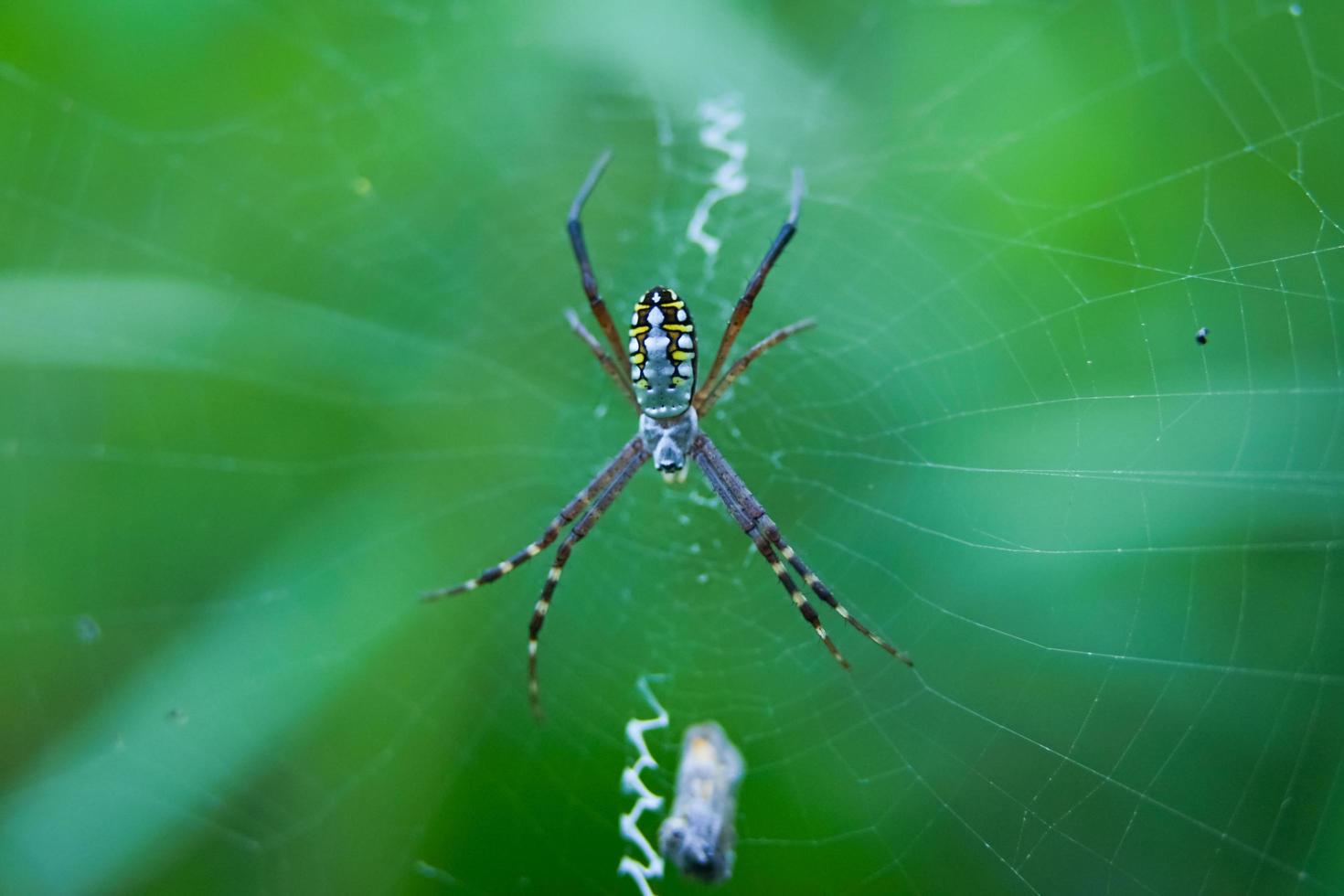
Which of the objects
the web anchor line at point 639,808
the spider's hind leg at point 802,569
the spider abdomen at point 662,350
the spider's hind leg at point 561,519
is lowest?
the web anchor line at point 639,808

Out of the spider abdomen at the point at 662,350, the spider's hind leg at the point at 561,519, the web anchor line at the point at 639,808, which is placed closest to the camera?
the spider abdomen at the point at 662,350

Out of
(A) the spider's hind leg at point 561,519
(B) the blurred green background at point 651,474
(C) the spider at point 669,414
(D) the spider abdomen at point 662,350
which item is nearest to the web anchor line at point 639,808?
(B) the blurred green background at point 651,474

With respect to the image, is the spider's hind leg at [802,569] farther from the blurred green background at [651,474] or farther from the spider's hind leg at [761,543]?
the blurred green background at [651,474]

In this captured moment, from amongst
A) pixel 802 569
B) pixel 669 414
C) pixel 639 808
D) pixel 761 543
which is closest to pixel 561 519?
pixel 669 414

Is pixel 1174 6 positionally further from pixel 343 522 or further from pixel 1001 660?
pixel 343 522

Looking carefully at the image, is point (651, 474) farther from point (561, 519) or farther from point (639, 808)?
point (639, 808)

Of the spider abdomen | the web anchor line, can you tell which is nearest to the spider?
the spider abdomen

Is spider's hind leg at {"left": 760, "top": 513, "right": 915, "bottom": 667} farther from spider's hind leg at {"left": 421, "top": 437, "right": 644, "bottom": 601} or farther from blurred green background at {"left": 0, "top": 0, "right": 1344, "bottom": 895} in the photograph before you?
spider's hind leg at {"left": 421, "top": 437, "right": 644, "bottom": 601}
